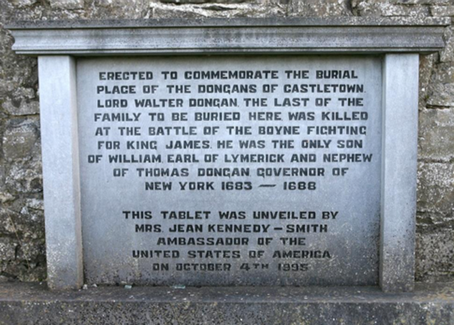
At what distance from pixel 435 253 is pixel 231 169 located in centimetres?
132

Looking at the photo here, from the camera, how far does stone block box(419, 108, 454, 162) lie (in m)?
2.66

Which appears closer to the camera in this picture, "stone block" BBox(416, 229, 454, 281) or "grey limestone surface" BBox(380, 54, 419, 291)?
"grey limestone surface" BBox(380, 54, 419, 291)

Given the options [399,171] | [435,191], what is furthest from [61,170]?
[435,191]

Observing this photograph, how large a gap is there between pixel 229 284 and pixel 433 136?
4.85ft

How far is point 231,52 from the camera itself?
2480 mm

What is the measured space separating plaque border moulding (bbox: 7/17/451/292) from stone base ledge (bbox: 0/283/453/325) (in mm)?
152

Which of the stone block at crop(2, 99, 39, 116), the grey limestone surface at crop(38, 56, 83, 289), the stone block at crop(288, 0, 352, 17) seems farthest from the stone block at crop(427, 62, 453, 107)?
the stone block at crop(2, 99, 39, 116)

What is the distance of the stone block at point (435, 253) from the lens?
107 inches

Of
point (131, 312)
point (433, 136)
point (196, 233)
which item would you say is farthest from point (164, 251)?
point (433, 136)

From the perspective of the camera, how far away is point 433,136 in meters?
2.66

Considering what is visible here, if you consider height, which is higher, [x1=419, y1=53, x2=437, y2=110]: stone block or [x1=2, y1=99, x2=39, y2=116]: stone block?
[x1=419, y1=53, x2=437, y2=110]: stone block

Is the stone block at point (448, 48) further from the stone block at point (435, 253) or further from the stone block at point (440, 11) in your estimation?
the stone block at point (435, 253)

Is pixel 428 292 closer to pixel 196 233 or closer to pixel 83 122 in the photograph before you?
pixel 196 233

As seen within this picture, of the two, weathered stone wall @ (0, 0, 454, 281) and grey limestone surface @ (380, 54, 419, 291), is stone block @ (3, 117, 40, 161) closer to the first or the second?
weathered stone wall @ (0, 0, 454, 281)
